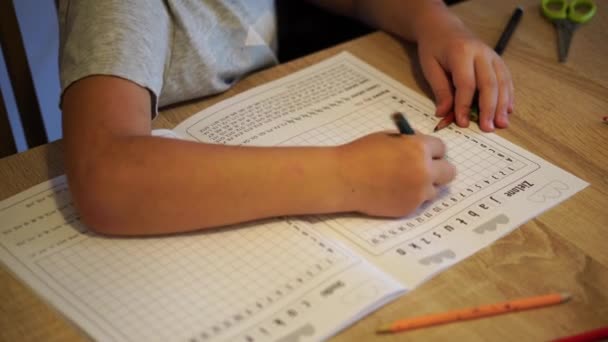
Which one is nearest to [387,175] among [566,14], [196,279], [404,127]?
[404,127]

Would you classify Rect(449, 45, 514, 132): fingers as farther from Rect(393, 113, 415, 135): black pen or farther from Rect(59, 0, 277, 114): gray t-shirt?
Rect(59, 0, 277, 114): gray t-shirt

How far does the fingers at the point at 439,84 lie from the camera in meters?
0.74

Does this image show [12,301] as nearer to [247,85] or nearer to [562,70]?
[247,85]

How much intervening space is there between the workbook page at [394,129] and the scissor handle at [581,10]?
0.30 metres

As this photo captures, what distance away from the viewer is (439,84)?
753 millimetres

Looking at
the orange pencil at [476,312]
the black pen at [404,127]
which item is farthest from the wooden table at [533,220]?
the black pen at [404,127]

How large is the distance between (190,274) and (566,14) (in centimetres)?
69

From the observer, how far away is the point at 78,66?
1.97 feet

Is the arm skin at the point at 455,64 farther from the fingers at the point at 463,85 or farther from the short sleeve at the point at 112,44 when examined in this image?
the short sleeve at the point at 112,44

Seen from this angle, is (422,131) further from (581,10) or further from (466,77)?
(581,10)

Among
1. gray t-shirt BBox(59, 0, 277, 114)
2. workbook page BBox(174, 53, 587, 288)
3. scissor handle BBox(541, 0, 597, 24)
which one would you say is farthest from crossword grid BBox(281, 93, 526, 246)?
scissor handle BBox(541, 0, 597, 24)

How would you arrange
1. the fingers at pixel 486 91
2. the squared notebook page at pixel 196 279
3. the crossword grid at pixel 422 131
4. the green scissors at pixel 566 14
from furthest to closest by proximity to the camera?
the green scissors at pixel 566 14 < the fingers at pixel 486 91 < the crossword grid at pixel 422 131 < the squared notebook page at pixel 196 279

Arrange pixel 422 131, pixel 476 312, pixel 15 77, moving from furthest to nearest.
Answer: pixel 15 77 < pixel 422 131 < pixel 476 312

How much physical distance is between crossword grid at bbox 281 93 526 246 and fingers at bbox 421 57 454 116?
0.06 feet
